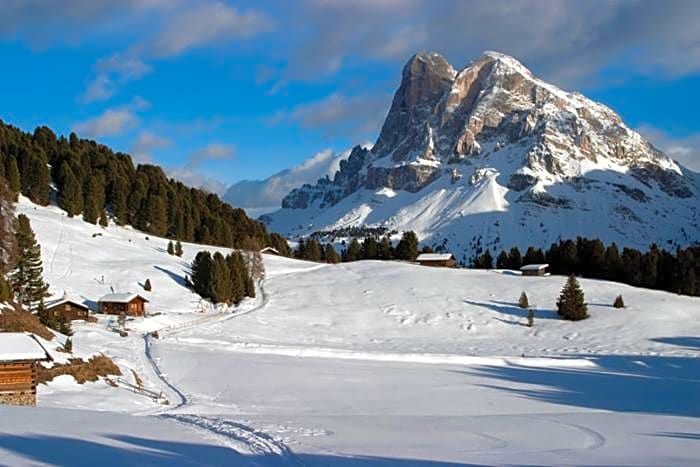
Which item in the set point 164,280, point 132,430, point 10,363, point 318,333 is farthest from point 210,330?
point 132,430

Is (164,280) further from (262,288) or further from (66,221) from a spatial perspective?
(66,221)

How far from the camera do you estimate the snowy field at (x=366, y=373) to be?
1827 centimetres

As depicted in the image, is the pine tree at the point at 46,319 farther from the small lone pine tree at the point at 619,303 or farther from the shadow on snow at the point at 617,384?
the small lone pine tree at the point at 619,303

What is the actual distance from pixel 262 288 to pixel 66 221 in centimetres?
3435

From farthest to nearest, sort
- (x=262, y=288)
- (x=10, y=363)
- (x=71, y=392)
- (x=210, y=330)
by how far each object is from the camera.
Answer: (x=262, y=288) → (x=210, y=330) → (x=71, y=392) → (x=10, y=363)

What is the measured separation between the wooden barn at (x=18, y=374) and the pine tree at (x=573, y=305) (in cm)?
5514

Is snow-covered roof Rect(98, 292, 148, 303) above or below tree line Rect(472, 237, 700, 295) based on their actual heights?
below

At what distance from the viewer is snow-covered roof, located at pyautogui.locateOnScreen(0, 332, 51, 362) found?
27047 millimetres

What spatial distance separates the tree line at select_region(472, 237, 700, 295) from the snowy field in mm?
17031

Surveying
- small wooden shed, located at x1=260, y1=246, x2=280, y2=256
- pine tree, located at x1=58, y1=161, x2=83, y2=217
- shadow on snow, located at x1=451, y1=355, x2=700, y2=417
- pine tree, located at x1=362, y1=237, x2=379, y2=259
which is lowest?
shadow on snow, located at x1=451, y1=355, x2=700, y2=417

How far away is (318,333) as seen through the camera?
63.4m

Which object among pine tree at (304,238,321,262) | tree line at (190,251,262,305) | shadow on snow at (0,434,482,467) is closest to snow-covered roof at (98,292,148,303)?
tree line at (190,251,262,305)

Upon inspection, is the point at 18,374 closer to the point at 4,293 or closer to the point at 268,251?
the point at 4,293

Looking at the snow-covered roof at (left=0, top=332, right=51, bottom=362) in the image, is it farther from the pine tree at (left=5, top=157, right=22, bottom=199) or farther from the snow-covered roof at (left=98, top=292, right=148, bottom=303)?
the pine tree at (left=5, top=157, right=22, bottom=199)
